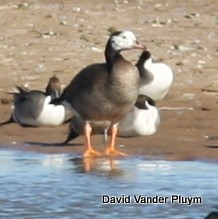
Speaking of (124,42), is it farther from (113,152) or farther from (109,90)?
(113,152)

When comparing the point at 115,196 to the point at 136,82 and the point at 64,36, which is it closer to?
the point at 136,82

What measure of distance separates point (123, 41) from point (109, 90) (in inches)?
24.1

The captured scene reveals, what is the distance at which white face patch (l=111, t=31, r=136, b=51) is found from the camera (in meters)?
12.9

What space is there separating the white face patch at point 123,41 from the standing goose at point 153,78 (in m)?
3.18

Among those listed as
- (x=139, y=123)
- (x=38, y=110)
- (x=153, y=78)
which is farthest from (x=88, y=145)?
(x=153, y=78)

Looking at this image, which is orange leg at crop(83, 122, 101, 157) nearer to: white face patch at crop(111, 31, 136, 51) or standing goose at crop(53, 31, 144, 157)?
standing goose at crop(53, 31, 144, 157)

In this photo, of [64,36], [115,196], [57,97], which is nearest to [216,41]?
[64,36]

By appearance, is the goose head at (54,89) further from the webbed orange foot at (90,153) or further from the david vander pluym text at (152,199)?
the david vander pluym text at (152,199)

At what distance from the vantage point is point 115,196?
1039cm

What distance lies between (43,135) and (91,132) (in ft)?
3.32

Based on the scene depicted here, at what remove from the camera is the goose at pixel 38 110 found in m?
14.7

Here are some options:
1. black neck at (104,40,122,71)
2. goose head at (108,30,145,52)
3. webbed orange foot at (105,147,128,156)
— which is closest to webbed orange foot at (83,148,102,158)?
webbed orange foot at (105,147,128,156)

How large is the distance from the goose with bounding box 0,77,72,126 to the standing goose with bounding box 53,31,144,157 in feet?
4.59

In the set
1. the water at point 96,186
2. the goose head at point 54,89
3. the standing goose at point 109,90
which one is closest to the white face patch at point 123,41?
the standing goose at point 109,90
